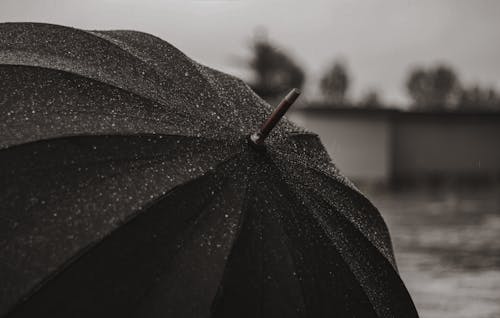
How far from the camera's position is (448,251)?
10812 millimetres

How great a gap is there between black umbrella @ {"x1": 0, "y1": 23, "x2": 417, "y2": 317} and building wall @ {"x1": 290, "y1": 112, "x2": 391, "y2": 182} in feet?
79.4

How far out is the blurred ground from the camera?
6.94 meters

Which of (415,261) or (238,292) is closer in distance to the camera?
(238,292)

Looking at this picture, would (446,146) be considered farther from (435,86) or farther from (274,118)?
A: (435,86)

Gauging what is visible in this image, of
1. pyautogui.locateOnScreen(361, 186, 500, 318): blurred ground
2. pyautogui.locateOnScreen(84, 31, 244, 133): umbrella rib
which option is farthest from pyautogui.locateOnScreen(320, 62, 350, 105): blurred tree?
pyautogui.locateOnScreen(84, 31, 244, 133): umbrella rib

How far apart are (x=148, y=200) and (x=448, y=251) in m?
9.33

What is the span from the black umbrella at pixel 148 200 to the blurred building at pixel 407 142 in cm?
2387

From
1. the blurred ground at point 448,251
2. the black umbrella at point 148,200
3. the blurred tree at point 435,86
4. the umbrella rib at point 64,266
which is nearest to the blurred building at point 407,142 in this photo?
the blurred ground at point 448,251

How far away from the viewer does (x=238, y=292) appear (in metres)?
2.07

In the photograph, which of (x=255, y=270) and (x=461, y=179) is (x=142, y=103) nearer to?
(x=255, y=270)

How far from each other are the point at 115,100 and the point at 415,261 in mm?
7928

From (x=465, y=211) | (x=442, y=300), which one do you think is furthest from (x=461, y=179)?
(x=442, y=300)

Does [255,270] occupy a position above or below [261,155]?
below

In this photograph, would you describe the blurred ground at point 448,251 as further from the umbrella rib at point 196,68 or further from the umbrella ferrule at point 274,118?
the umbrella ferrule at point 274,118
